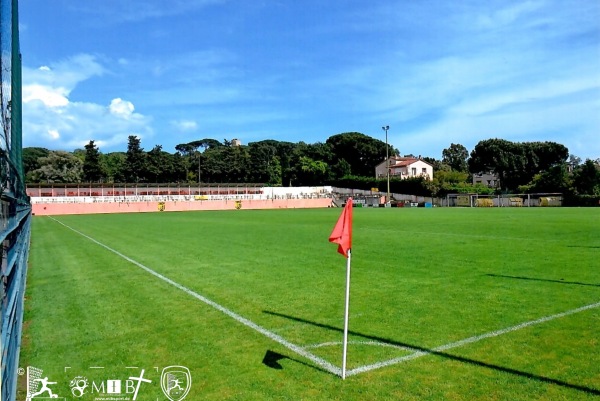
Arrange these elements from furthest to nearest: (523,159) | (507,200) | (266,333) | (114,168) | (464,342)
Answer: (114,168) < (523,159) < (507,200) < (266,333) < (464,342)

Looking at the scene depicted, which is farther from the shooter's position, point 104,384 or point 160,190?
point 160,190

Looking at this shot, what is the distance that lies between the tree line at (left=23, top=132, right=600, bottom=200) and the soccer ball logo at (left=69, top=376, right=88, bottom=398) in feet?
243

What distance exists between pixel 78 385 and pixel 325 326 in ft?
10.1

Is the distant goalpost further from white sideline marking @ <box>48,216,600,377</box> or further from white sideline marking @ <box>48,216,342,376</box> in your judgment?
white sideline marking @ <box>48,216,342,376</box>

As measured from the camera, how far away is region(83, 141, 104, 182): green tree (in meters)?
86.2

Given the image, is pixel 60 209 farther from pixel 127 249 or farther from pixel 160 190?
pixel 127 249

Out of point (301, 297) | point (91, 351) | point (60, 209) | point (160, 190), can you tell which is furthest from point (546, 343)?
point (160, 190)

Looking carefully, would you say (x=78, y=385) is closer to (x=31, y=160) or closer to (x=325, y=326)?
(x=325, y=326)

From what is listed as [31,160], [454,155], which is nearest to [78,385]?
[31,160]

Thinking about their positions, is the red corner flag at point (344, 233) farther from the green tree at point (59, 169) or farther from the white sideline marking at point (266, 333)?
the green tree at point (59, 169)

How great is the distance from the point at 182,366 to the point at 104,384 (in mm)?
772

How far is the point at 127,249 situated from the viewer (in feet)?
51.5

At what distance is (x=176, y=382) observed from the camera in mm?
4438

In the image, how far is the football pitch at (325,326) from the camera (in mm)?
4332
